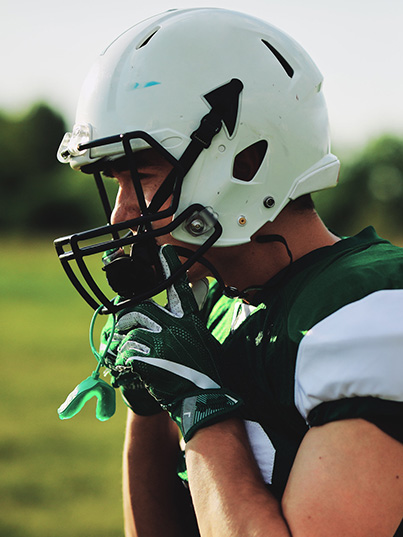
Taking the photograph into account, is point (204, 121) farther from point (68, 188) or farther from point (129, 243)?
point (68, 188)

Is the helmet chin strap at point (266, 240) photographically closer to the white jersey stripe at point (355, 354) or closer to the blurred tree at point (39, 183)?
the white jersey stripe at point (355, 354)

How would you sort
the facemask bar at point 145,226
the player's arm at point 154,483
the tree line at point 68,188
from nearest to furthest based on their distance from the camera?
the facemask bar at point 145,226 → the player's arm at point 154,483 → the tree line at point 68,188

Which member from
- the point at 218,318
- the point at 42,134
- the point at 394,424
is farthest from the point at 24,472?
the point at 42,134

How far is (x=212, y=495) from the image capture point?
1.60 meters

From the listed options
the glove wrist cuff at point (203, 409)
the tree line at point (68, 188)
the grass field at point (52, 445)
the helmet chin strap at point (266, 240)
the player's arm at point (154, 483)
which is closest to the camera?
the glove wrist cuff at point (203, 409)

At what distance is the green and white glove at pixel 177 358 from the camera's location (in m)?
1.73

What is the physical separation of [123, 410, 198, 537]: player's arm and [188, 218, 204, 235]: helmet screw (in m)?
0.77

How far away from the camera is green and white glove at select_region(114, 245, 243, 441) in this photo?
1.73 meters

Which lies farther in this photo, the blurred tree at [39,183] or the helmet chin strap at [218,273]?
the blurred tree at [39,183]

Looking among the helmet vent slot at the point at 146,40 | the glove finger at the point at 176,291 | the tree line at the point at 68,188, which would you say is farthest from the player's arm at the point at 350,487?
the tree line at the point at 68,188

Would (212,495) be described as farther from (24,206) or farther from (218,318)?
(24,206)

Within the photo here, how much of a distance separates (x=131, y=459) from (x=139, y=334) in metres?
0.74

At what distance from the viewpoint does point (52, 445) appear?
6027 mm

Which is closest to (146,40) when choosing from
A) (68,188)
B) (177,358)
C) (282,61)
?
(282,61)
